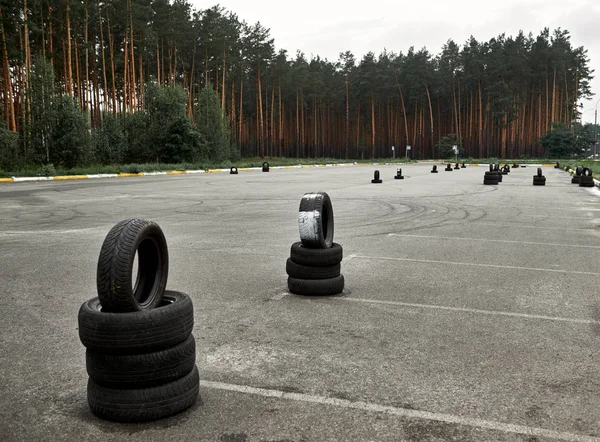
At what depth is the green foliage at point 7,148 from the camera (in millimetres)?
30594

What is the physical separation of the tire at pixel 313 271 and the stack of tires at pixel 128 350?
283 cm

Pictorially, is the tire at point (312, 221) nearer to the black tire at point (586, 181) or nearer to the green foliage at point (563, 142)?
the black tire at point (586, 181)

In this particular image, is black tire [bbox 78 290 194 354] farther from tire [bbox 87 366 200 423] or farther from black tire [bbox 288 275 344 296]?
black tire [bbox 288 275 344 296]

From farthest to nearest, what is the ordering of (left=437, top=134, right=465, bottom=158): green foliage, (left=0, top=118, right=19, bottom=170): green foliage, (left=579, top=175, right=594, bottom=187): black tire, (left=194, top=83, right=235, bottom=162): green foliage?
(left=437, top=134, right=465, bottom=158): green foliage
(left=194, top=83, right=235, bottom=162): green foliage
(left=0, top=118, right=19, bottom=170): green foliage
(left=579, top=175, right=594, bottom=187): black tire

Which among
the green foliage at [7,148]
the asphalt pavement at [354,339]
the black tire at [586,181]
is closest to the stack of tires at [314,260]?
the asphalt pavement at [354,339]

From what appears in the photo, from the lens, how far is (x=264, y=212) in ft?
47.4

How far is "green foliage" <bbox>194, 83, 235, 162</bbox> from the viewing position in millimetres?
52156

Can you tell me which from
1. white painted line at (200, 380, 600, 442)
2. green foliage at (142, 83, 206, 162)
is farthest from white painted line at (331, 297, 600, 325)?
green foliage at (142, 83, 206, 162)

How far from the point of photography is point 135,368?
323cm

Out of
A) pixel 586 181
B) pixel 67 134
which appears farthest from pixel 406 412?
pixel 67 134

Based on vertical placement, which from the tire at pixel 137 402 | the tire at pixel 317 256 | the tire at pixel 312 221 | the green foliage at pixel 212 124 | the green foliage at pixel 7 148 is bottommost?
the tire at pixel 137 402

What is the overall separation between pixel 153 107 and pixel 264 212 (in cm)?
3497

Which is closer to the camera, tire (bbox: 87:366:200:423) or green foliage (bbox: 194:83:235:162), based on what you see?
tire (bbox: 87:366:200:423)

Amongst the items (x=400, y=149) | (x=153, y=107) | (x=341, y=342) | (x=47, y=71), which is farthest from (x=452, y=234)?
(x=400, y=149)
